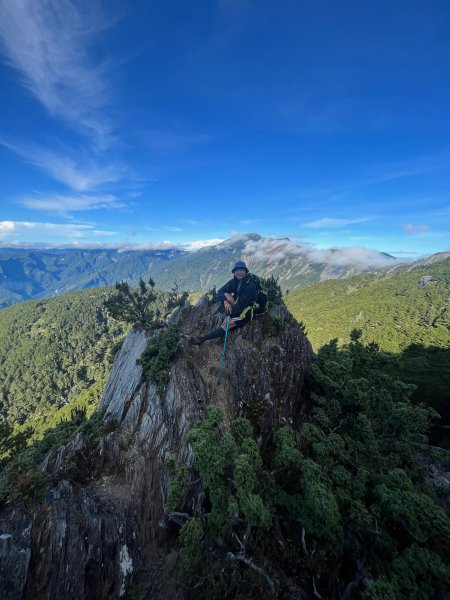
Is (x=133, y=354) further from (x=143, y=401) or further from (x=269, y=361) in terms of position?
(x=269, y=361)

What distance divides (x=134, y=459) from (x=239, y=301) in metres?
12.0

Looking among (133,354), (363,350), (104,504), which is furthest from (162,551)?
(363,350)

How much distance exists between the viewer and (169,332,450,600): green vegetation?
828cm

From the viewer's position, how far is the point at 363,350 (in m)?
24.3

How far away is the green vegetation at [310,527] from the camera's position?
8281 mm

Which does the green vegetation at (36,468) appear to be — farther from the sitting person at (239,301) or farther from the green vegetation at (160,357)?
the sitting person at (239,301)

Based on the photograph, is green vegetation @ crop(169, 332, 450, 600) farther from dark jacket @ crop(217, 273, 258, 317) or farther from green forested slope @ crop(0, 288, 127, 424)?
green forested slope @ crop(0, 288, 127, 424)

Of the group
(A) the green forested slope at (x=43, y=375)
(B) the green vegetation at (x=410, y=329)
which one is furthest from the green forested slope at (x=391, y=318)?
(A) the green forested slope at (x=43, y=375)

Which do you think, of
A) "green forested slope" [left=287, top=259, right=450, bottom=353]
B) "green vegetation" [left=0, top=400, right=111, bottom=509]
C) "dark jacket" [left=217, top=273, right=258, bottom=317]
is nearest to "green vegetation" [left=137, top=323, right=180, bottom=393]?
"green vegetation" [left=0, top=400, right=111, bottom=509]

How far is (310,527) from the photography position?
29.8 ft

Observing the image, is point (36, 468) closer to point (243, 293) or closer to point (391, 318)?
point (243, 293)

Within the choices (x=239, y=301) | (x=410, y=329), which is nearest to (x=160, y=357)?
(x=239, y=301)

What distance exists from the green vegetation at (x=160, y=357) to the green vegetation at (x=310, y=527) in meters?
6.79

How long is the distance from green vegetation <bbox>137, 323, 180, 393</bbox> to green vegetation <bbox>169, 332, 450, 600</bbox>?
6.79 m
